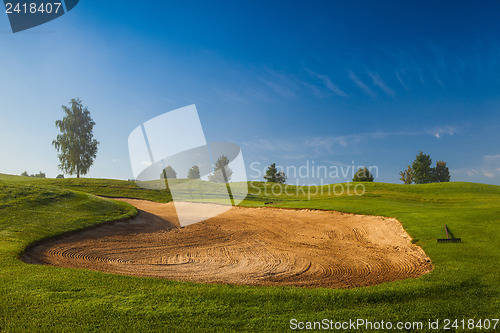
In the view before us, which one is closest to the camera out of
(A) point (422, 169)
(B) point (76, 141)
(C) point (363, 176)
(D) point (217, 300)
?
(D) point (217, 300)

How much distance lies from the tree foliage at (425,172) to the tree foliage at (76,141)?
89.7 m

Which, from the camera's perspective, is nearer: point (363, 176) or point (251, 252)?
point (251, 252)

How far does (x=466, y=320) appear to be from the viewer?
6309 mm

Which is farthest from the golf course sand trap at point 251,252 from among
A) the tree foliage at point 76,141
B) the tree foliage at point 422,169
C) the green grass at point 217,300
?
the tree foliage at point 422,169

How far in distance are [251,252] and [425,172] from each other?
87461mm

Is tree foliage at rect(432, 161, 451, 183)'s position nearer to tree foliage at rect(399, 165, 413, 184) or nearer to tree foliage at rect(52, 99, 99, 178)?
tree foliage at rect(399, 165, 413, 184)

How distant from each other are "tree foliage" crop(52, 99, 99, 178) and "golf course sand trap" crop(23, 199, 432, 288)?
162 ft

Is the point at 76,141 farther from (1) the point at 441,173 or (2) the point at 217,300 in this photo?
(1) the point at 441,173

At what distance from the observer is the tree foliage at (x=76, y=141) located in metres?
58.5

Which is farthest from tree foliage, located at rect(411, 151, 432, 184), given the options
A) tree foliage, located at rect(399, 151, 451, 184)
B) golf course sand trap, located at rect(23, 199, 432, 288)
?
golf course sand trap, located at rect(23, 199, 432, 288)

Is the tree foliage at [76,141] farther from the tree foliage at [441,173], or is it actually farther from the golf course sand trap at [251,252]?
the tree foliage at [441,173]

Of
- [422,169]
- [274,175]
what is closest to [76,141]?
[274,175]

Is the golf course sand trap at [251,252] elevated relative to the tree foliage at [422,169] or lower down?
lower down

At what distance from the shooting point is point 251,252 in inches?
510
